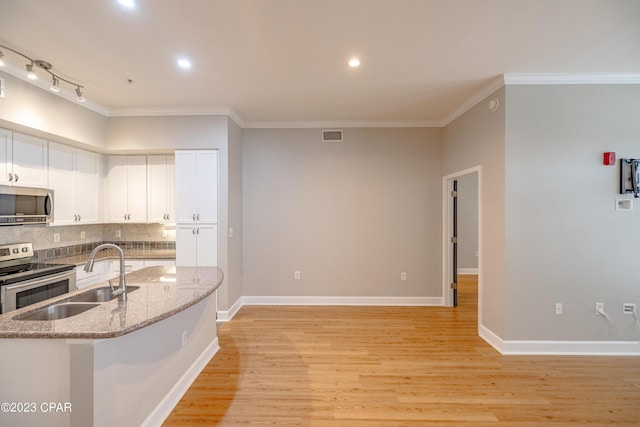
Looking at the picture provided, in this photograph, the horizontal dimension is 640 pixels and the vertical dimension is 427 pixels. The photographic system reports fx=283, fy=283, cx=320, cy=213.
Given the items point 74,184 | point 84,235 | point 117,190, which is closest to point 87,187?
point 74,184

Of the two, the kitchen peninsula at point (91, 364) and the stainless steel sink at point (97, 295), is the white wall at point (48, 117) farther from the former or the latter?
the kitchen peninsula at point (91, 364)

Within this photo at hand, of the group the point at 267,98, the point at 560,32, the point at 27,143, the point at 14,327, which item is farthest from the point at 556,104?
the point at 27,143

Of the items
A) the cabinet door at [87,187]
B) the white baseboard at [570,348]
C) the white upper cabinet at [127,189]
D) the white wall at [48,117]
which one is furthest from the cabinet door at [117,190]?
the white baseboard at [570,348]

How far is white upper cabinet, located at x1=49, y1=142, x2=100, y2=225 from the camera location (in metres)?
3.49

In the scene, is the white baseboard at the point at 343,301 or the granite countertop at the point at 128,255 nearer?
the granite countertop at the point at 128,255

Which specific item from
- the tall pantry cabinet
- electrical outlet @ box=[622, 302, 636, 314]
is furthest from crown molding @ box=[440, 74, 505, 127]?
the tall pantry cabinet

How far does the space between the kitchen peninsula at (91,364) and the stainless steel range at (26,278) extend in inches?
43.5

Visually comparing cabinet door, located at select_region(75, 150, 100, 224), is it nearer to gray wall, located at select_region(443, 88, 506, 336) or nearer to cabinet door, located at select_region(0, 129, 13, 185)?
cabinet door, located at select_region(0, 129, 13, 185)

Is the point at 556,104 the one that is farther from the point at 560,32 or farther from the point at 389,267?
the point at 389,267

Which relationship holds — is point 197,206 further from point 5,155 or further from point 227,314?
point 5,155

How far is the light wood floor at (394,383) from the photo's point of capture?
85.0 inches

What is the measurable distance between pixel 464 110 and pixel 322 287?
3.40 metres

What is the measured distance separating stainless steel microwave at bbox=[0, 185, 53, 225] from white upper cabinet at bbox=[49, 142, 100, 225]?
29cm

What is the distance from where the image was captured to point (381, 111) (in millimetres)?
4188
